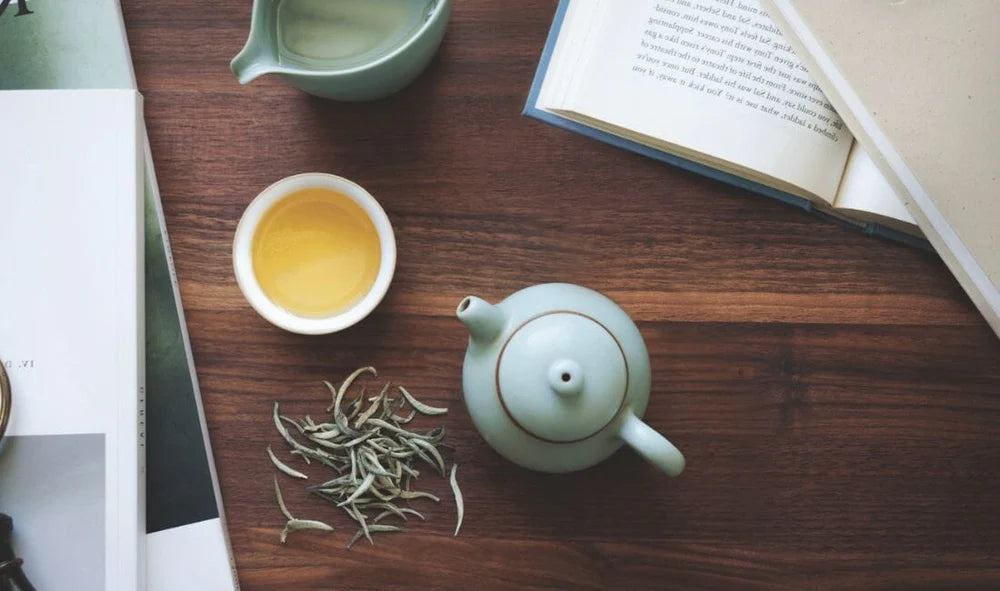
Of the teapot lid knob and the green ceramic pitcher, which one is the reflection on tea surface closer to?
the green ceramic pitcher

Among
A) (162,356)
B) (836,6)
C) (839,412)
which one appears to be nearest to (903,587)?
(839,412)

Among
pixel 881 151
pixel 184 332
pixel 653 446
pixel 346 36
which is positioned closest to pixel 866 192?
pixel 881 151

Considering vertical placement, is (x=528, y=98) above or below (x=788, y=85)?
below

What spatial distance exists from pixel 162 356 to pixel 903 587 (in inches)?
26.7

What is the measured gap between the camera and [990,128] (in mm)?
629

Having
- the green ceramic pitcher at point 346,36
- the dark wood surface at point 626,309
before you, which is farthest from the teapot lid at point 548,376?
the green ceramic pitcher at point 346,36

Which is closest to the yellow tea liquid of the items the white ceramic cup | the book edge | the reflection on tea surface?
the white ceramic cup

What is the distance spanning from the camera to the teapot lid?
0.57 m

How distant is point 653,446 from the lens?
57 cm

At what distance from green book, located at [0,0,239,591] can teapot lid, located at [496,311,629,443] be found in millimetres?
287

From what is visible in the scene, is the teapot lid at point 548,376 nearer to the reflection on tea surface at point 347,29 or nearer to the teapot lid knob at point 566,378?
the teapot lid knob at point 566,378

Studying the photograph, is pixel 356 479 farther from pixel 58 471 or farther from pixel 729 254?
pixel 729 254

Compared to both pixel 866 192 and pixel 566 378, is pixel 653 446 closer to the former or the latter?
pixel 566 378

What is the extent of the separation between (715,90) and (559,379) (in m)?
0.31
